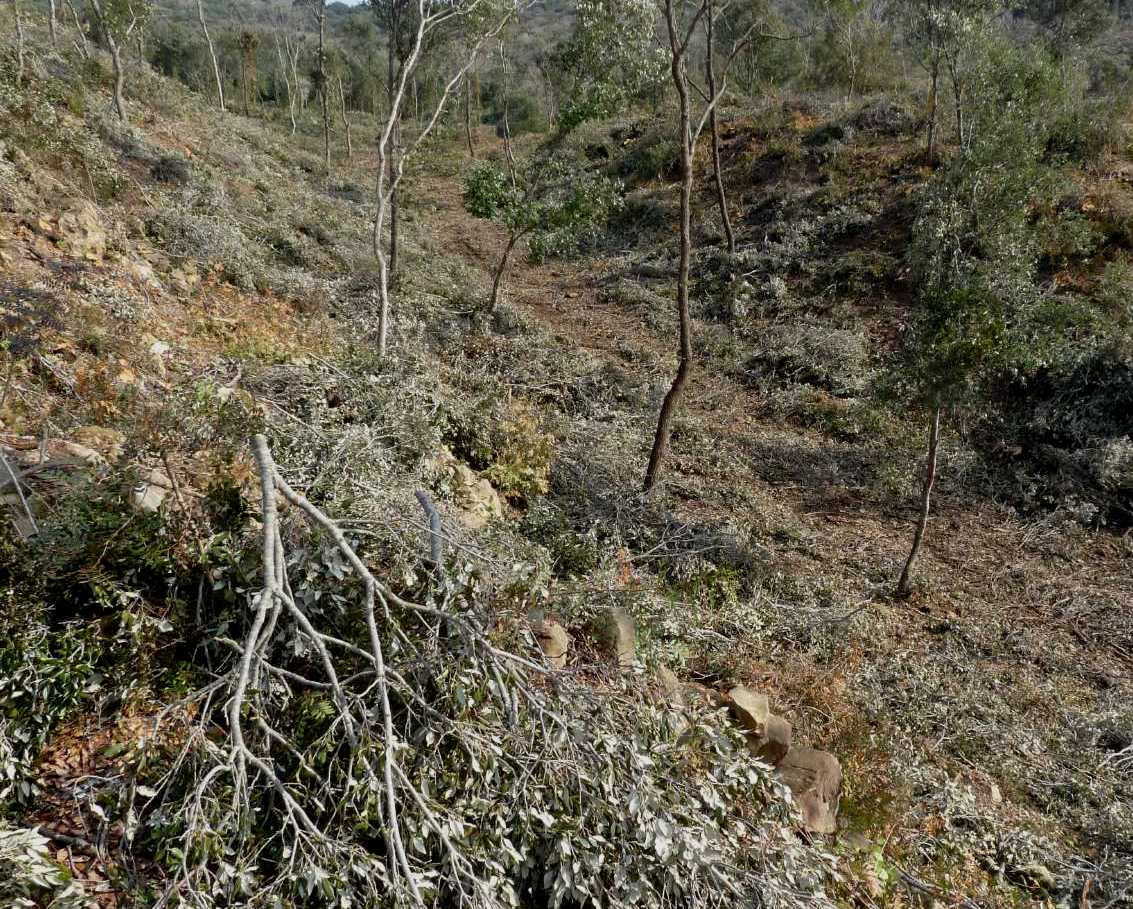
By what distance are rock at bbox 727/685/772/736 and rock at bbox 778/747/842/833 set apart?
26 cm

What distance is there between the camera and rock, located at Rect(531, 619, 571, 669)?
4375 mm

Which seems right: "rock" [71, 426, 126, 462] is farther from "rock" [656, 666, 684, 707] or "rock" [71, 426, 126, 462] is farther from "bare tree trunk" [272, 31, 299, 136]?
"bare tree trunk" [272, 31, 299, 136]

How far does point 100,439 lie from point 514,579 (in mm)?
3235

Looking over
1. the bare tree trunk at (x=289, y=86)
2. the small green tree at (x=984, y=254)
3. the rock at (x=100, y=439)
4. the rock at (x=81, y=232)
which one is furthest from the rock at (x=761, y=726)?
the bare tree trunk at (x=289, y=86)

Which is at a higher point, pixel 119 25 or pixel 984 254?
pixel 119 25

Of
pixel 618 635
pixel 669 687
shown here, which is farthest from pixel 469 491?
pixel 669 687

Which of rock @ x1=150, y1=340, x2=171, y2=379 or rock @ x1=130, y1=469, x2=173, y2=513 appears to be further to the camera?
rock @ x1=150, y1=340, x2=171, y2=379

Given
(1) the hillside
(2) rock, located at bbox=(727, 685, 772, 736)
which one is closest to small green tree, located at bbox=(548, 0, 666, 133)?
(1) the hillside

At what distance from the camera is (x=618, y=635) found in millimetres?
4781

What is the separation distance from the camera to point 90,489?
3.50 m

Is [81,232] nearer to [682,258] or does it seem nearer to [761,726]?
[682,258]

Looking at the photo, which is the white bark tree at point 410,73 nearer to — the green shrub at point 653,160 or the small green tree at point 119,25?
the small green tree at point 119,25

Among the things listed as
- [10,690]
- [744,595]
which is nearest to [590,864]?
[10,690]

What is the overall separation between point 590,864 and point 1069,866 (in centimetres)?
405
